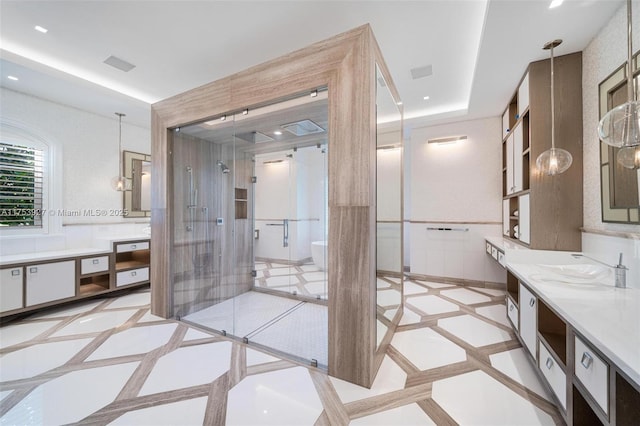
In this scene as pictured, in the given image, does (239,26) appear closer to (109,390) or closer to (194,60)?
(194,60)

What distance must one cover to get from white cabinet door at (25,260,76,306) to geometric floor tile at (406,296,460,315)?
4503mm

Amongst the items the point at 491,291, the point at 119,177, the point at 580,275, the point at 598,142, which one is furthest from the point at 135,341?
the point at 491,291

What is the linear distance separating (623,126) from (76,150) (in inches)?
233

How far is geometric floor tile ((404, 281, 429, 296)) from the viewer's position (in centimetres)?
399

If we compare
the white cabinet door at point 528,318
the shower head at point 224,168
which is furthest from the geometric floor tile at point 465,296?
the shower head at point 224,168

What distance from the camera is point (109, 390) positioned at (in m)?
1.78

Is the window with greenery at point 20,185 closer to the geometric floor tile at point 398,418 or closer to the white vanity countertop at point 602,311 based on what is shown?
the geometric floor tile at point 398,418

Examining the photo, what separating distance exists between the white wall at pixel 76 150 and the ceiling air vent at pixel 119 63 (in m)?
1.46

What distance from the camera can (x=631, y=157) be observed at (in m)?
1.54

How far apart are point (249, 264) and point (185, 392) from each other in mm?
2214

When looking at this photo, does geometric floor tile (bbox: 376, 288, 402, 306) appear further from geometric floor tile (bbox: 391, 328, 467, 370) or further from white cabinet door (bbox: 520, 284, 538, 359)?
white cabinet door (bbox: 520, 284, 538, 359)

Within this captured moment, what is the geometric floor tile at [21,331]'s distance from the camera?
248cm

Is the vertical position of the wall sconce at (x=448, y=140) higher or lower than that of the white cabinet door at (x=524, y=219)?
higher

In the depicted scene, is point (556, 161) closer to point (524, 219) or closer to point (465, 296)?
point (524, 219)
